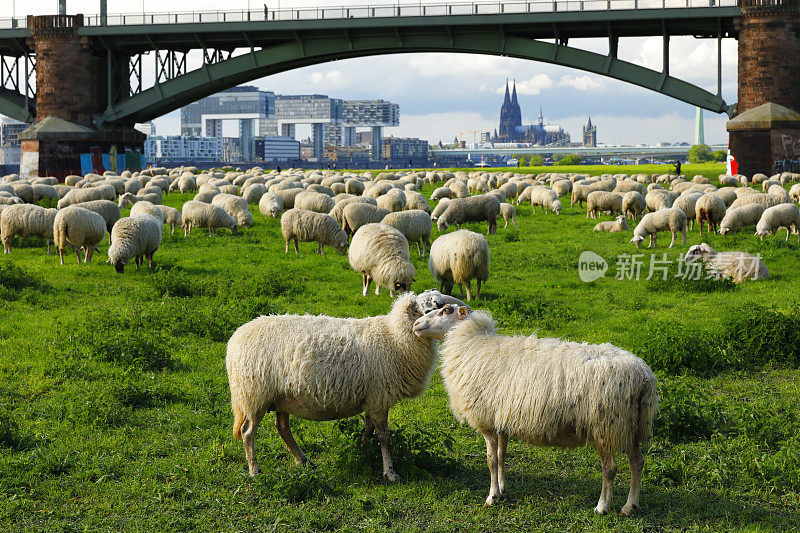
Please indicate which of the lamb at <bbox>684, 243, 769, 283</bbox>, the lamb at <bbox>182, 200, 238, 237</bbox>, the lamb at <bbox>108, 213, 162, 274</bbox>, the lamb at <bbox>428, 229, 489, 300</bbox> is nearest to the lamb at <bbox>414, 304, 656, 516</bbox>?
the lamb at <bbox>428, 229, 489, 300</bbox>

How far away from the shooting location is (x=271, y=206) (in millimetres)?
26734

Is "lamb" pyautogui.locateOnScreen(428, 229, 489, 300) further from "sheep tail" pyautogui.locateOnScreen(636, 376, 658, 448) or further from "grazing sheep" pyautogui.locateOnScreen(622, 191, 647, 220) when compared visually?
"grazing sheep" pyautogui.locateOnScreen(622, 191, 647, 220)

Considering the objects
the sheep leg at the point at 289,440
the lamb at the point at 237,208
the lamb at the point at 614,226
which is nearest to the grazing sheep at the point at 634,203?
the lamb at the point at 614,226

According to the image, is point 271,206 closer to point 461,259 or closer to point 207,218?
point 207,218

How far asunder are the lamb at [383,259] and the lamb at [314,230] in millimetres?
4486

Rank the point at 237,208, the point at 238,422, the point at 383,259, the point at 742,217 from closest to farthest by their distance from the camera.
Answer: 1. the point at 238,422
2. the point at 383,259
3. the point at 742,217
4. the point at 237,208

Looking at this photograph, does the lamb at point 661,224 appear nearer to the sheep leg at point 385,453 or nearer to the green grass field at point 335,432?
the green grass field at point 335,432

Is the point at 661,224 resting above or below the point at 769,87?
below

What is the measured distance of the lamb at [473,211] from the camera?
23172 mm

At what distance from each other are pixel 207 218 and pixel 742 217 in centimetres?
1586

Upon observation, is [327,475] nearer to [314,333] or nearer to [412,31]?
[314,333]

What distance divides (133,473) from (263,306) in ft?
20.0

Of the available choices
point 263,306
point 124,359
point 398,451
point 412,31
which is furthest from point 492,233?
point 412,31

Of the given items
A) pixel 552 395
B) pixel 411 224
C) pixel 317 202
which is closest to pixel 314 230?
pixel 411 224
